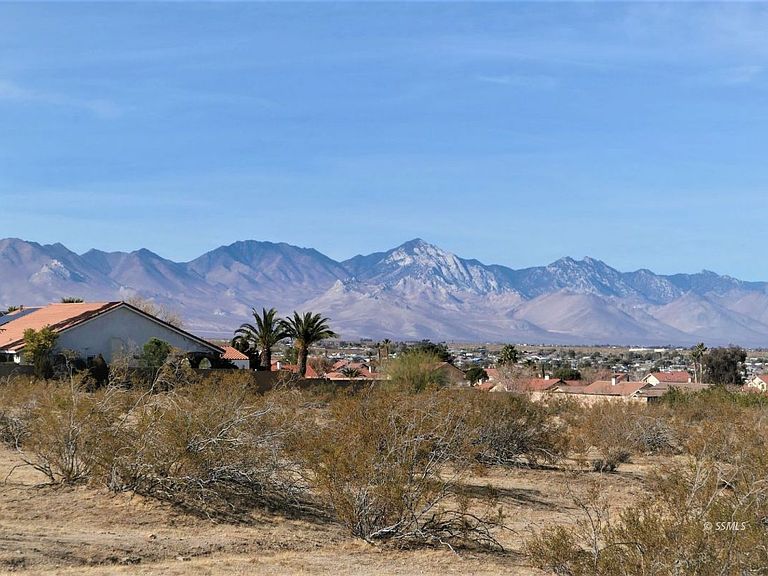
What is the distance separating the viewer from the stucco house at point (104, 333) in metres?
54.5

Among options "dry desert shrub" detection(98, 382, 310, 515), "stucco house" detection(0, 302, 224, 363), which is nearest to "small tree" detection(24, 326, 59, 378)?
"stucco house" detection(0, 302, 224, 363)

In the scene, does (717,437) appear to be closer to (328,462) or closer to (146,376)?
(328,462)

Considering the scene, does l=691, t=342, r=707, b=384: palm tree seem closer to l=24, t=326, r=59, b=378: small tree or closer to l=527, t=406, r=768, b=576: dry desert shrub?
l=24, t=326, r=59, b=378: small tree

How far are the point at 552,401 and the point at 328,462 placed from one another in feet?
68.3

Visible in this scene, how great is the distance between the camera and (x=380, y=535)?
53.1 feet

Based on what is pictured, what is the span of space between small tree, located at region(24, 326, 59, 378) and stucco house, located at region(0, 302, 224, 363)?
800 millimetres

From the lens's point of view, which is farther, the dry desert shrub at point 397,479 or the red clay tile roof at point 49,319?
the red clay tile roof at point 49,319

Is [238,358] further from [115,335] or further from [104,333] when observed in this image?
[104,333]

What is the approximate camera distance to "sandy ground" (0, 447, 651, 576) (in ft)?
46.0

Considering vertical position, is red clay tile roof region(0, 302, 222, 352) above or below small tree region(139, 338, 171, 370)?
above

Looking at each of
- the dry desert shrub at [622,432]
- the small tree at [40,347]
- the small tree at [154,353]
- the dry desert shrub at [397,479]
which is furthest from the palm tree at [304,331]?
the dry desert shrub at [397,479]

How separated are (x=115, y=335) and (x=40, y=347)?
6056 millimetres

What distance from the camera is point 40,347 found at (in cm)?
5103

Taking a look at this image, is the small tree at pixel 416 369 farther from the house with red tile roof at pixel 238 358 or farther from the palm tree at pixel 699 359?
the palm tree at pixel 699 359
